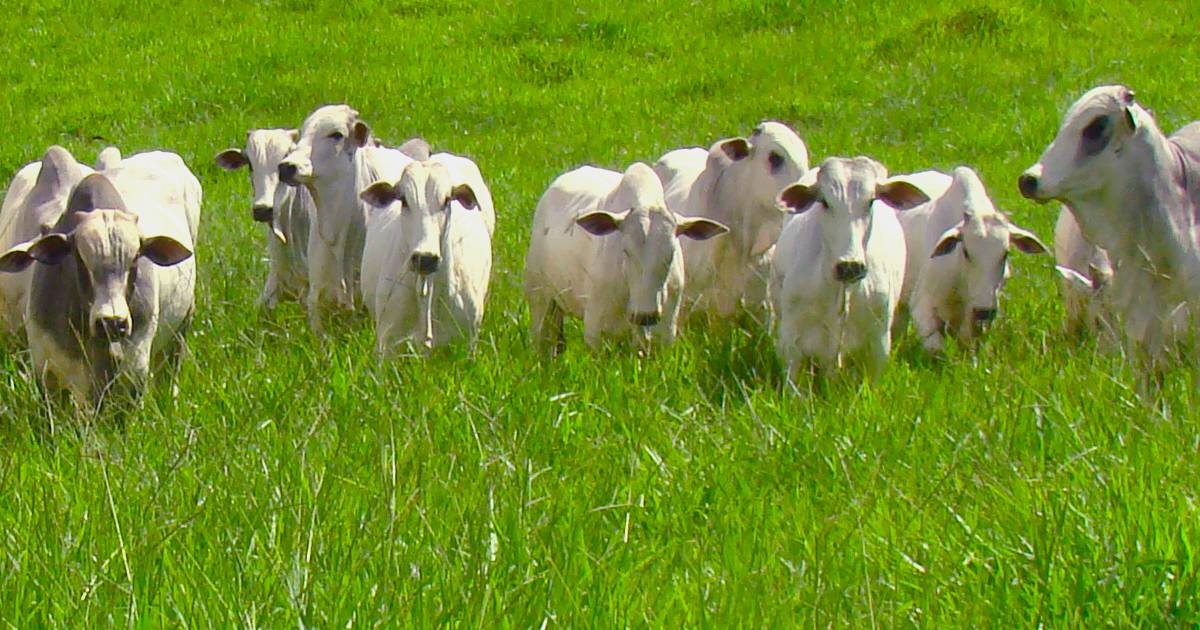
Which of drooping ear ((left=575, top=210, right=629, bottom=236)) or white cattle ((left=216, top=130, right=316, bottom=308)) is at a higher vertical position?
drooping ear ((left=575, top=210, right=629, bottom=236))

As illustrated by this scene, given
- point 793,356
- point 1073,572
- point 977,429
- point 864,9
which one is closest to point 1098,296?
point 793,356

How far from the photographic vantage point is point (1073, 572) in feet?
11.3

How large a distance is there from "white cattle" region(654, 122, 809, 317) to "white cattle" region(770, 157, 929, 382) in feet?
4.65

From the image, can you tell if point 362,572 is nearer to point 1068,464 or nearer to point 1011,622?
point 1011,622

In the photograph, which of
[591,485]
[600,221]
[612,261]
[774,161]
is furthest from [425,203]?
[591,485]

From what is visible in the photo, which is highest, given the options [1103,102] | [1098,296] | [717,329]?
[1103,102]

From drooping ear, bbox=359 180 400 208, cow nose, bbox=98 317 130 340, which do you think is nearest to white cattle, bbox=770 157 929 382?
drooping ear, bbox=359 180 400 208

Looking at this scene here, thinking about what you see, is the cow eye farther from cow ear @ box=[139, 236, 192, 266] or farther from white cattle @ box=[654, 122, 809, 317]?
cow ear @ box=[139, 236, 192, 266]

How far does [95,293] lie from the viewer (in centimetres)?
596

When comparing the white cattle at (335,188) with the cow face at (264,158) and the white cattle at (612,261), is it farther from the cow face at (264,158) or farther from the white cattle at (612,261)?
the white cattle at (612,261)

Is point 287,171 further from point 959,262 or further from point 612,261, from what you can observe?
point 959,262

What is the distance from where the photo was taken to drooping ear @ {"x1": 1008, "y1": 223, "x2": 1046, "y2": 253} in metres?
7.43

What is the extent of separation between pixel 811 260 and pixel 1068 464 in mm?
2492

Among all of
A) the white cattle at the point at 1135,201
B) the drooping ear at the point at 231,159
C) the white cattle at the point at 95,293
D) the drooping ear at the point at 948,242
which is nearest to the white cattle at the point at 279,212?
the drooping ear at the point at 231,159
